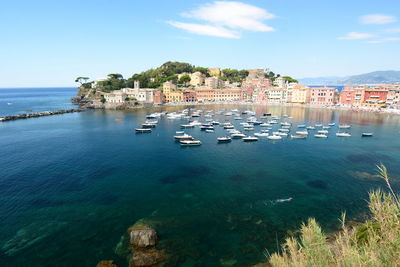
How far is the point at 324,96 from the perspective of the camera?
118812 mm

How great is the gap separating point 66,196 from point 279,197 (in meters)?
27.7

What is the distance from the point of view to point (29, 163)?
1561 inches

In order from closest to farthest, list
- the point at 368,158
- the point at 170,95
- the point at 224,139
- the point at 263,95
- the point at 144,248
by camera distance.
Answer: the point at 144,248 → the point at 368,158 → the point at 224,139 → the point at 170,95 → the point at 263,95

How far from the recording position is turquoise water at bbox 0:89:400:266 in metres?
19.7

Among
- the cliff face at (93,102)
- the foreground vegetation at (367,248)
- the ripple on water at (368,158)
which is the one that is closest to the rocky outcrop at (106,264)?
the foreground vegetation at (367,248)

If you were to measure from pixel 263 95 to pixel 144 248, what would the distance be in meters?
131

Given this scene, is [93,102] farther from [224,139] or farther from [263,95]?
[263,95]

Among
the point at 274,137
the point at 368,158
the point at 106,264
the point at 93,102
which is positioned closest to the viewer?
the point at 106,264

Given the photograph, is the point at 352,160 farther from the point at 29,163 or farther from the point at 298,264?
the point at 29,163

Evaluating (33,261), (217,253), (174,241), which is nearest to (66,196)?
(33,261)

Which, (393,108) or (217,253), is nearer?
(217,253)

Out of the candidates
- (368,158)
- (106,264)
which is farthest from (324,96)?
(106,264)

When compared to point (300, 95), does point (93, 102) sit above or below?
below

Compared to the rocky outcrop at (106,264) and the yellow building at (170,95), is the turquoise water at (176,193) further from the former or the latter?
the yellow building at (170,95)
